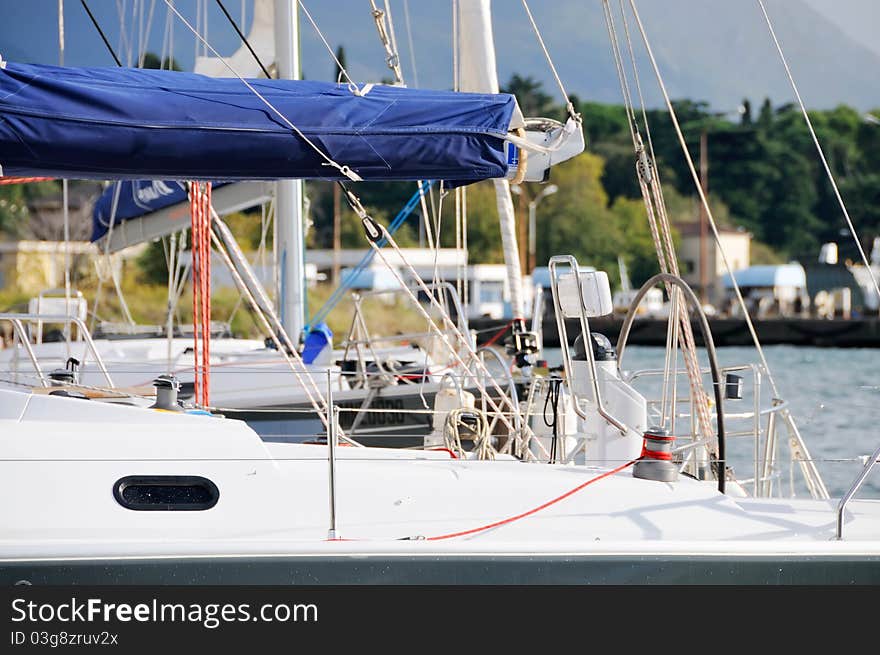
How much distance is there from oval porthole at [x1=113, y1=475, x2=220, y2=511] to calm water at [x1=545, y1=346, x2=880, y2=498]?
2.18m

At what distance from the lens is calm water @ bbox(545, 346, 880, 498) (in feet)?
32.0

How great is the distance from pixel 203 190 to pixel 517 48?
7141 inches

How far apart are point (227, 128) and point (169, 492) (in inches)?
57.3

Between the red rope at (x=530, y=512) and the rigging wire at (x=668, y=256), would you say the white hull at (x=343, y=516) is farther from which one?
the rigging wire at (x=668, y=256)

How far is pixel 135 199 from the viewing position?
11039 millimetres

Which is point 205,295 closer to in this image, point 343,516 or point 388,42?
point 388,42

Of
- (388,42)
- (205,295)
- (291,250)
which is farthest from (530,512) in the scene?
(291,250)

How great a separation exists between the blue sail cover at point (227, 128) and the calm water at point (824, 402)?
6.39 feet

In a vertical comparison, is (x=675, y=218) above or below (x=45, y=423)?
above

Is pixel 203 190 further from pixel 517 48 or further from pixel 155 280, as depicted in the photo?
pixel 517 48

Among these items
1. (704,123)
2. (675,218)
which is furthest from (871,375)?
(704,123)

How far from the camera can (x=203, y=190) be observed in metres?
6.98

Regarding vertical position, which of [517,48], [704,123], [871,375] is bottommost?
[871,375]
